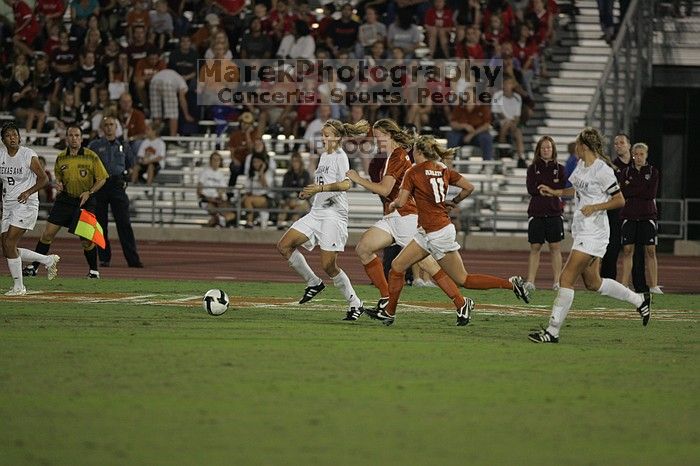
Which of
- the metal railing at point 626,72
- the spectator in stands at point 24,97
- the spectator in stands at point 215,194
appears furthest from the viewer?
the spectator in stands at point 24,97

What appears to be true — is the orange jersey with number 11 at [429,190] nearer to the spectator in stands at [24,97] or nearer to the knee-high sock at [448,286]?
the knee-high sock at [448,286]

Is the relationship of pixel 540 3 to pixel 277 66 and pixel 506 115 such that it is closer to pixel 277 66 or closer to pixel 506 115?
pixel 506 115

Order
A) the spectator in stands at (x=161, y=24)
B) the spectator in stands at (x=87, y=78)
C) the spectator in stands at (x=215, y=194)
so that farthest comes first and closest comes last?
the spectator in stands at (x=161, y=24) → the spectator in stands at (x=87, y=78) → the spectator in stands at (x=215, y=194)

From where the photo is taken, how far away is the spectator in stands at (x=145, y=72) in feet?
101

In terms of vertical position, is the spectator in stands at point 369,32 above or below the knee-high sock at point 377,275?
above

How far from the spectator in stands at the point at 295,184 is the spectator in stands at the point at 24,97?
22.9 ft

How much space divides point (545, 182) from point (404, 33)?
11881 mm

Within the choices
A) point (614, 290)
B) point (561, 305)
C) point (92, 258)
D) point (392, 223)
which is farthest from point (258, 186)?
point (561, 305)

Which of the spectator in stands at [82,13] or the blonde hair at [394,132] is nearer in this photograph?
the blonde hair at [394,132]

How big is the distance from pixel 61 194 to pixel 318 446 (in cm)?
1231

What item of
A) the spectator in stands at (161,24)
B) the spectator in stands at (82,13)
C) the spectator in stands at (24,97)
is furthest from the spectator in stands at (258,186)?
the spectator in stands at (82,13)

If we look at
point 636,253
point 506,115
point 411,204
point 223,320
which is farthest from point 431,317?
point 506,115

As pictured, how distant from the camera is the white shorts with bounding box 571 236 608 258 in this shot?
1220 centimetres

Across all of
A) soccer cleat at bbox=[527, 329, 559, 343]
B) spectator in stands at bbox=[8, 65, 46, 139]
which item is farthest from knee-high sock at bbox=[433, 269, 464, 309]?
spectator in stands at bbox=[8, 65, 46, 139]
